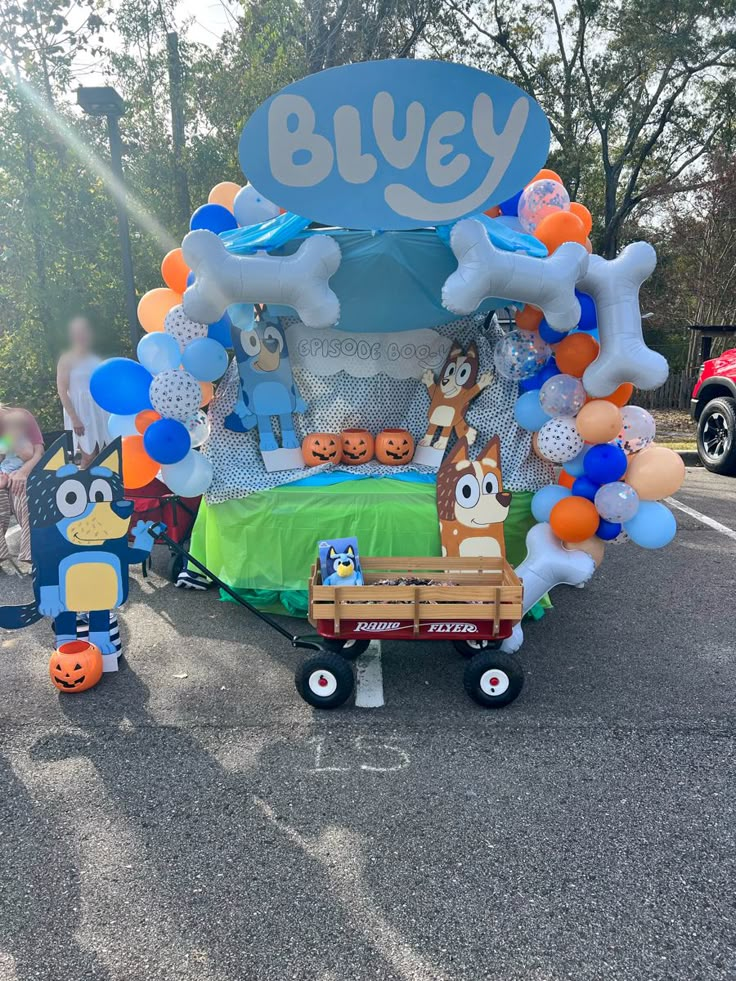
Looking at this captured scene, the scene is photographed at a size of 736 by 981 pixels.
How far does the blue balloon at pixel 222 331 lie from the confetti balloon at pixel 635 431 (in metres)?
2.74

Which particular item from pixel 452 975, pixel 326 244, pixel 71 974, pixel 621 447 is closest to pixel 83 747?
pixel 71 974

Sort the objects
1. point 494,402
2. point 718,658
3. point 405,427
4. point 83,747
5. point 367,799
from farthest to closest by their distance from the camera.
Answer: point 405,427 < point 494,402 < point 718,658 < point 83,747 < point 367,799

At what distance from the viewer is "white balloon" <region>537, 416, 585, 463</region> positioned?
4.27 m

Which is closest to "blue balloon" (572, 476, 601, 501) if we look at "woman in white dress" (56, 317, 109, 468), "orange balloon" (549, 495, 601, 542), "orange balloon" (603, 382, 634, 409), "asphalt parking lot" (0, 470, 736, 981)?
"orange balloon" (549, 495, 601, 542)

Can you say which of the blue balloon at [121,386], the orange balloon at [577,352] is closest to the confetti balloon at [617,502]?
the orange balloon at [577,352]

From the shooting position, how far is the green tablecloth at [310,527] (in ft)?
15.1

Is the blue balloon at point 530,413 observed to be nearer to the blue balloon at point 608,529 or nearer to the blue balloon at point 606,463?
the blue balloon at point 606,463

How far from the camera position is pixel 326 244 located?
3713 mm

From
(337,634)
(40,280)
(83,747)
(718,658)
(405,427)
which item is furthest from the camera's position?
(40,280)

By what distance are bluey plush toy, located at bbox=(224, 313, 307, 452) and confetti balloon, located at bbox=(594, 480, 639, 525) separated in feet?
7.29

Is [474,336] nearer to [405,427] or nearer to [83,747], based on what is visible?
[405,427]

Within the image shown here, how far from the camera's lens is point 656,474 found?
414cm

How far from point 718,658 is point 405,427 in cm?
270

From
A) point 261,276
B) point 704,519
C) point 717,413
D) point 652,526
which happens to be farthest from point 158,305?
point 717,413
